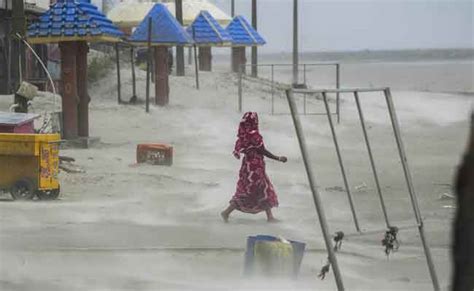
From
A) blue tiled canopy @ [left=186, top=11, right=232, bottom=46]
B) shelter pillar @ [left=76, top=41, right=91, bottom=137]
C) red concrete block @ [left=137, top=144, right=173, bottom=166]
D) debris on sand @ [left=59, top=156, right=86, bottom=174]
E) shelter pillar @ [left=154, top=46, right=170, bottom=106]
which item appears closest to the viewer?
debris on sand @ [left=59, top=156, right=86, bottom=174]

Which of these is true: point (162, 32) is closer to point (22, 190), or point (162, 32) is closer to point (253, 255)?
point (22, 190)

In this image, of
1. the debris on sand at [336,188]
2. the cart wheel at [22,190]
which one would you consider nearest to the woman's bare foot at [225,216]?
the cart wheel at [22,190]

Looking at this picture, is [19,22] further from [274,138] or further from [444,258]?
[444,258]

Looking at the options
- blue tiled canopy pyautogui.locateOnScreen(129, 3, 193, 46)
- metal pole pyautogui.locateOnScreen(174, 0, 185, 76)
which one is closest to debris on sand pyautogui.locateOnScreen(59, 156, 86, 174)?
blue tiled canopy pyautogui.locateOnScreen(129, 3, 193, 46)

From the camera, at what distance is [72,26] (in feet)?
58.5

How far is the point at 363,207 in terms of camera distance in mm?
13219

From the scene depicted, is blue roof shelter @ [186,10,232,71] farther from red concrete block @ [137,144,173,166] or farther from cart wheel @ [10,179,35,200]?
cart wheel @ [10,179,35,200]

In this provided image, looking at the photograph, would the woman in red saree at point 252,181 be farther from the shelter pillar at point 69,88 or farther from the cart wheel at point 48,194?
the shelter pillar at point 69,88

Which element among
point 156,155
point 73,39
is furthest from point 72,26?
point 156,155

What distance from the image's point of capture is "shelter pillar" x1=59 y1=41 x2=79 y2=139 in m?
18.3

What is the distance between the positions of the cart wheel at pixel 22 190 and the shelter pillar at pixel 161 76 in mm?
16121

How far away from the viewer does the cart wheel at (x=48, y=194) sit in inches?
480

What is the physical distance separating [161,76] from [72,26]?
34.3ft

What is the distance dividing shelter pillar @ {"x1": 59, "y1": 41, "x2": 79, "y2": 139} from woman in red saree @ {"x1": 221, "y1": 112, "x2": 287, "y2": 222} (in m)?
7.80
